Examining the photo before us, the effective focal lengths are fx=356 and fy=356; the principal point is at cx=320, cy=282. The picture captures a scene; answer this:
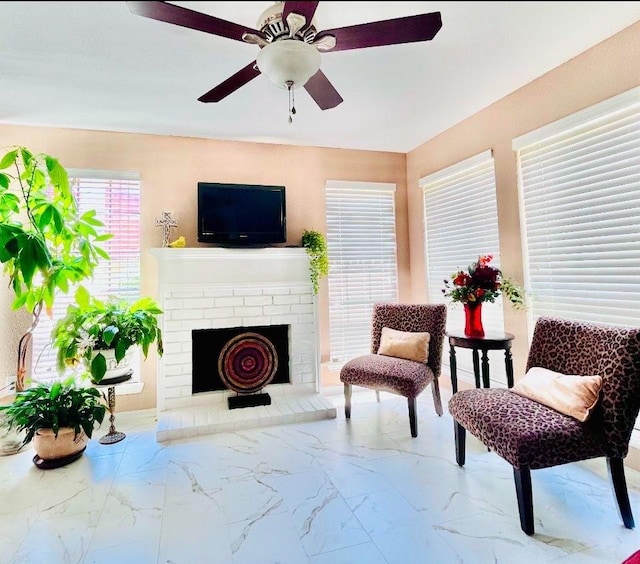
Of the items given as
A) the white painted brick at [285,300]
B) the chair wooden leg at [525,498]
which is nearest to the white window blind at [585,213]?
the chair wooden leg at [525,498]

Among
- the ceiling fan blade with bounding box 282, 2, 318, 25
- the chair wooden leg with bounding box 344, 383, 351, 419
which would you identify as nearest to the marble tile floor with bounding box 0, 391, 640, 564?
the chair wooden leg with bounding box 344, 383, 351, 419

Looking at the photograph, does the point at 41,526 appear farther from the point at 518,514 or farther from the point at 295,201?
the point at 295,201

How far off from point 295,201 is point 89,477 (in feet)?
9.27

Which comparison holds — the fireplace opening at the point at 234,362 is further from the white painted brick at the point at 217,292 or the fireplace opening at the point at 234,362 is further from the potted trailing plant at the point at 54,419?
the potted trailing plant at the point at 54,419

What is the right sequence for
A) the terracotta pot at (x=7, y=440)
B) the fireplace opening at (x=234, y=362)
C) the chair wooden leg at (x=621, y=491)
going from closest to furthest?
the chair wooden leg at (x=621, y=491)
the terracotta pot at (x=7, y=440)
the fireplace opening at (x=234, y=362)

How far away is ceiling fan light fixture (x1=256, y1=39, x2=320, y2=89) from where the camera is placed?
4.58ft

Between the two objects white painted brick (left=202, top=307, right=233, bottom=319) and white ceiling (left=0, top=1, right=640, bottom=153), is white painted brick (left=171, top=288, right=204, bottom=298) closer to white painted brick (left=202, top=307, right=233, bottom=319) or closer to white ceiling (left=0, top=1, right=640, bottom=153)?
white painted brick (left=202, top=307, right=233, bottom=319)

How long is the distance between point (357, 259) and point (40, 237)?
275 cm

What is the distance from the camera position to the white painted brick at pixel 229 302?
10.8 feet

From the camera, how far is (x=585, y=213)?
2.32 metres

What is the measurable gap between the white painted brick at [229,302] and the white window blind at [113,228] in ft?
2.44

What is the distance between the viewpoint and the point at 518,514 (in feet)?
5.83

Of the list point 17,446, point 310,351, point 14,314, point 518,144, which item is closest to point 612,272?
point 518,144

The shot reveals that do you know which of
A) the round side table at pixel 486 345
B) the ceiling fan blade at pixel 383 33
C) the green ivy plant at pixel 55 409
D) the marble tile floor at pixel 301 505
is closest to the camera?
the ceiling fan blade at pixel 383 33
